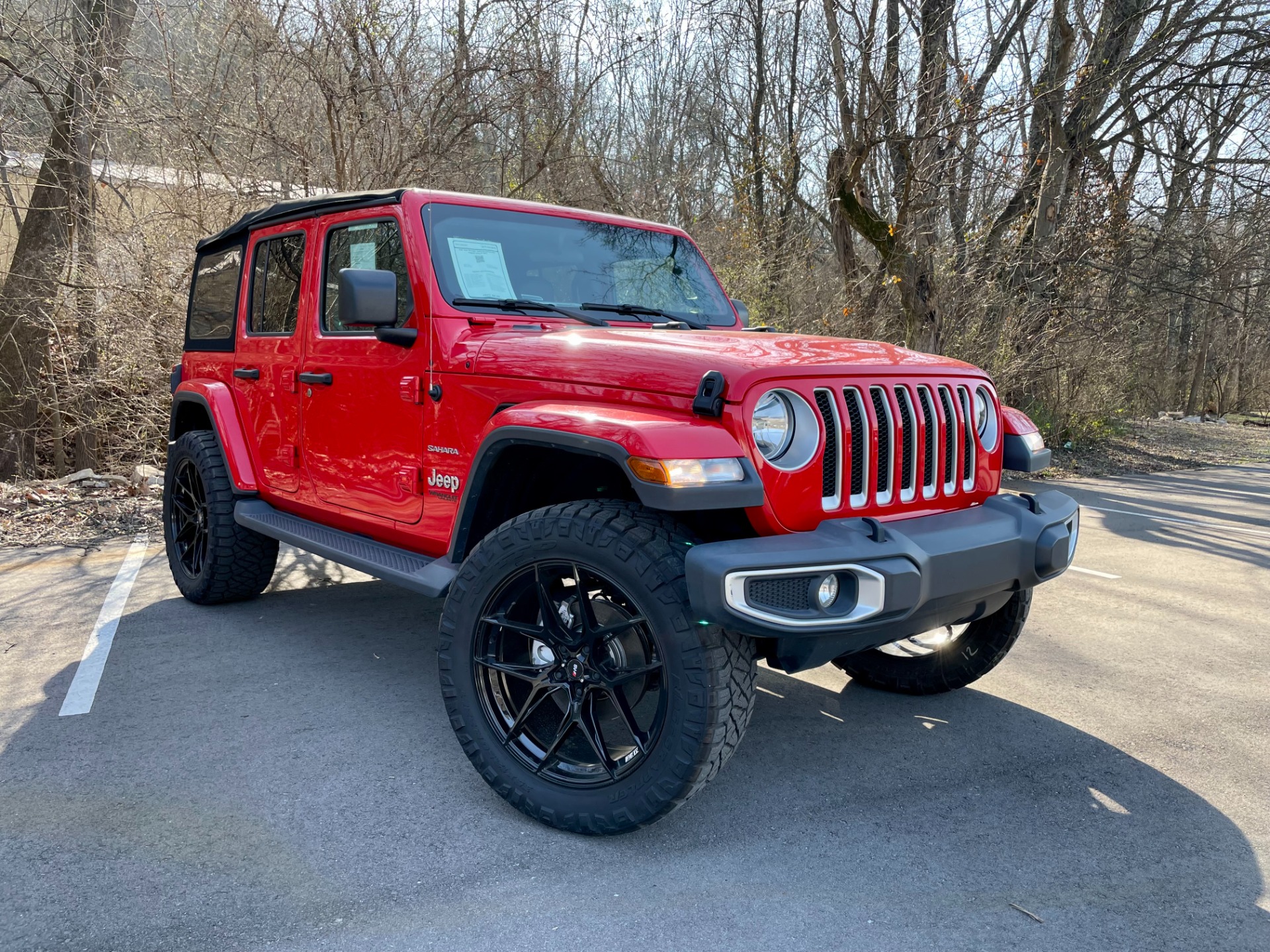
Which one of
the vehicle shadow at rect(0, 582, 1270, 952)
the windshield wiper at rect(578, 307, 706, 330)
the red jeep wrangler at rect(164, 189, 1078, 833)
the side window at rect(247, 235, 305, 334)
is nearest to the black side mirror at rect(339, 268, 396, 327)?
the red jeep wrangler at rect(164, 189, 1078, 833)

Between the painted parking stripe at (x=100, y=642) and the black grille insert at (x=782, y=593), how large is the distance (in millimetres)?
2794

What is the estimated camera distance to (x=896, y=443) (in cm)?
288

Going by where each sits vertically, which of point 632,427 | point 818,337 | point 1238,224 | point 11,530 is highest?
point 1238,224

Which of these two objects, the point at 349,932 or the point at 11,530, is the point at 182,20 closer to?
the point at 11,530

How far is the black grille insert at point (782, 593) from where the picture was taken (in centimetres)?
239

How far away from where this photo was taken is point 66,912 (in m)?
2.36

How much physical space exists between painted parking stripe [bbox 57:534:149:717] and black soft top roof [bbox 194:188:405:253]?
6.62 ft

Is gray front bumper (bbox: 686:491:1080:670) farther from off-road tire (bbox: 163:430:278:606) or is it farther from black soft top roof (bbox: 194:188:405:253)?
off-road tire (bbox: 163:430:278:606)

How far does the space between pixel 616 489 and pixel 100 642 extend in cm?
287

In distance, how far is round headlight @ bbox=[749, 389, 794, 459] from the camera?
8.70 ft

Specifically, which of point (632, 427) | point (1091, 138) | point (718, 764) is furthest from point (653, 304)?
point (1091, 138)

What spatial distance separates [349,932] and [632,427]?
56.9 inches

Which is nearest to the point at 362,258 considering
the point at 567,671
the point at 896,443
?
the point at 567,671

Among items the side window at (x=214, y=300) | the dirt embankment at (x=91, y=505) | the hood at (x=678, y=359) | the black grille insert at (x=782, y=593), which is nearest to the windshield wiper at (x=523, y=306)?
the hood at (x=678, y=359)
